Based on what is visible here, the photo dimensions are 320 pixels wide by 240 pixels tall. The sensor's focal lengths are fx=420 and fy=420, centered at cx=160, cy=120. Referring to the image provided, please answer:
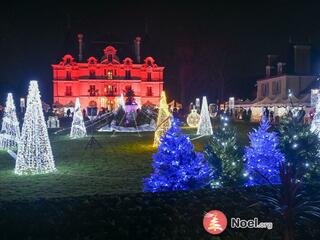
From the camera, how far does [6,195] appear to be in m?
10.0

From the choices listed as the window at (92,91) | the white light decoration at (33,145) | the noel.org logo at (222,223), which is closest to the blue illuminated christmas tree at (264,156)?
the noel.org logo at (222,223)

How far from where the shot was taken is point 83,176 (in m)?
12.6

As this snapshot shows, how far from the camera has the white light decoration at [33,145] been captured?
13.2m

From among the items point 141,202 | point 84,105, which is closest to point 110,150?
point 141,202

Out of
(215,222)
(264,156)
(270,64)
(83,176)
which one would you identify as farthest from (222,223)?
(270,64)

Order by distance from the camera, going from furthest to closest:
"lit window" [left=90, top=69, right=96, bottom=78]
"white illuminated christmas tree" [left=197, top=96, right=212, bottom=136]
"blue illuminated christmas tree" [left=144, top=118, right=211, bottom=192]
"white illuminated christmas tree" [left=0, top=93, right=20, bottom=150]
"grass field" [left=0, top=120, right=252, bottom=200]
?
1. "lit window" [left=90, top=69, right=96, bottom=78]
2. "white illuminated christmas tree" [left=197, top=96, right=212, bottom=136]
3. "white illuminated christmas tree" [left=0, top=93, right=20, bottom=150]
4. "grass field" [left=0, top=120, right=252, bottom=200]
5. "blue illuminated christmas tree" [left=144, top=118, right=211, bottom=192]

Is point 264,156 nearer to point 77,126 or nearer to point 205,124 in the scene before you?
point 205,124

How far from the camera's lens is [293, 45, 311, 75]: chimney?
4694 cm

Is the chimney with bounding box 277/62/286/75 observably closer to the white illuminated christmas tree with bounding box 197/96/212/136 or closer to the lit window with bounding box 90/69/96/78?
the white illuminated christmas tree with bounding box 197/96/212/136

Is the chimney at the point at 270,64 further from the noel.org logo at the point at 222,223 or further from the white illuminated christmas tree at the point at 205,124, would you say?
the noel.org logo at the point at 222,223

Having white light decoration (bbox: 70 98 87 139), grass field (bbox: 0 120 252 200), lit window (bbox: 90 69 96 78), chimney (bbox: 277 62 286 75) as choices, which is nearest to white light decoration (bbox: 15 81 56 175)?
grass field (bbox: 0 120 252 200)

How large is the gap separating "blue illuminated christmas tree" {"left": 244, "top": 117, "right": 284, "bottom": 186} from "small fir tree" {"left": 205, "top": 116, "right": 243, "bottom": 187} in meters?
0.53

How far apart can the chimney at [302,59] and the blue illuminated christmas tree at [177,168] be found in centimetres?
4183

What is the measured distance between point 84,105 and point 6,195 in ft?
199
